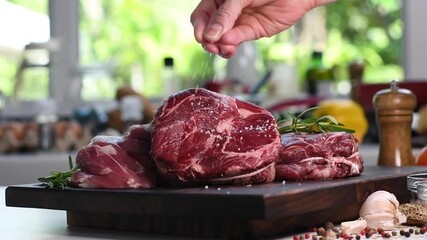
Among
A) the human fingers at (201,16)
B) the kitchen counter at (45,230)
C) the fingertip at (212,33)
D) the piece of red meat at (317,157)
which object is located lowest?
the kitchen counter at (45,230)

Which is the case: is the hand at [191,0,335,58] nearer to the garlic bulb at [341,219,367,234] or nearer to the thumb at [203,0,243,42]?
the thumb at [203,0,243,42]

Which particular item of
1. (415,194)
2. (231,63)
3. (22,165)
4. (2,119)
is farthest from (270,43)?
(415,194)

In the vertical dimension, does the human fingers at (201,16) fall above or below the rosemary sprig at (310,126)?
above

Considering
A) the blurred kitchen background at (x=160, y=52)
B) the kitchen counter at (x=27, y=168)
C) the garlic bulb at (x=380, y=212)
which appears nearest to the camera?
the garlic bulb at (x=380, y=212)

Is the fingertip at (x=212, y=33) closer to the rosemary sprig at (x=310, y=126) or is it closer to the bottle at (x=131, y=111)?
the rosemary sprig at (x=310, y=126)

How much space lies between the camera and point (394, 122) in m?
1.70

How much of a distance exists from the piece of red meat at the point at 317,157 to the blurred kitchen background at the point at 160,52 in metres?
2.82

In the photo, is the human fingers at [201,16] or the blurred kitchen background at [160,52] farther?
the blurred kitchen background at [160,52]

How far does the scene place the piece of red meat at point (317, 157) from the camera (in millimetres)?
1269

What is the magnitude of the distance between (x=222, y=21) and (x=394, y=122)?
49cm

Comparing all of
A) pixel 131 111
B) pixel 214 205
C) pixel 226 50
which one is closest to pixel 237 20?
pixel 226 50

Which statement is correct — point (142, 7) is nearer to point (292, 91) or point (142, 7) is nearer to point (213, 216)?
point (292, 91)

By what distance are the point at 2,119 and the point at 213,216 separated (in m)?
3.29

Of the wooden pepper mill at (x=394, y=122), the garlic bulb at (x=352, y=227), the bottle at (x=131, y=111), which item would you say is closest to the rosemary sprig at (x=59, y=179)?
the garlic bulb at (x=352, y=227)
